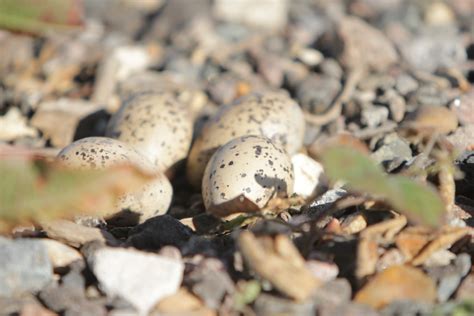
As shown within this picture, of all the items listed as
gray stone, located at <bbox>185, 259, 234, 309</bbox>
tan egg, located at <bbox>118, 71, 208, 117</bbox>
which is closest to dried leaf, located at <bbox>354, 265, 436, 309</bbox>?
gray stone, located at <bbox>185, 259, 234, 309</bbox>

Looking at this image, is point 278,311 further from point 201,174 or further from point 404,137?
point 404,137

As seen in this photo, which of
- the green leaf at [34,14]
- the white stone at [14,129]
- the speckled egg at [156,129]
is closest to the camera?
the green leaf at [34,14]

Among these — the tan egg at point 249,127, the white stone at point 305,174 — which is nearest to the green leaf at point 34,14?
the tan egg at point 249,127

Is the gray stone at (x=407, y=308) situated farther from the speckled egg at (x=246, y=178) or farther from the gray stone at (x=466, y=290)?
the speckled egg at (x=246, y=178)

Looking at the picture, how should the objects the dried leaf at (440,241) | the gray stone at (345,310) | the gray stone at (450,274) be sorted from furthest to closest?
the dried leaf at (440,241), the gray stone at (450,274), the gray stone at (345,310)

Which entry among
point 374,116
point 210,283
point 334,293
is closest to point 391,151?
point 374,116

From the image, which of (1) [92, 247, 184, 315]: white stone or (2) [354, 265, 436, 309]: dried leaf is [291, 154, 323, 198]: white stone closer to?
(2) [354, 265, 436, 309]: dried leaf
